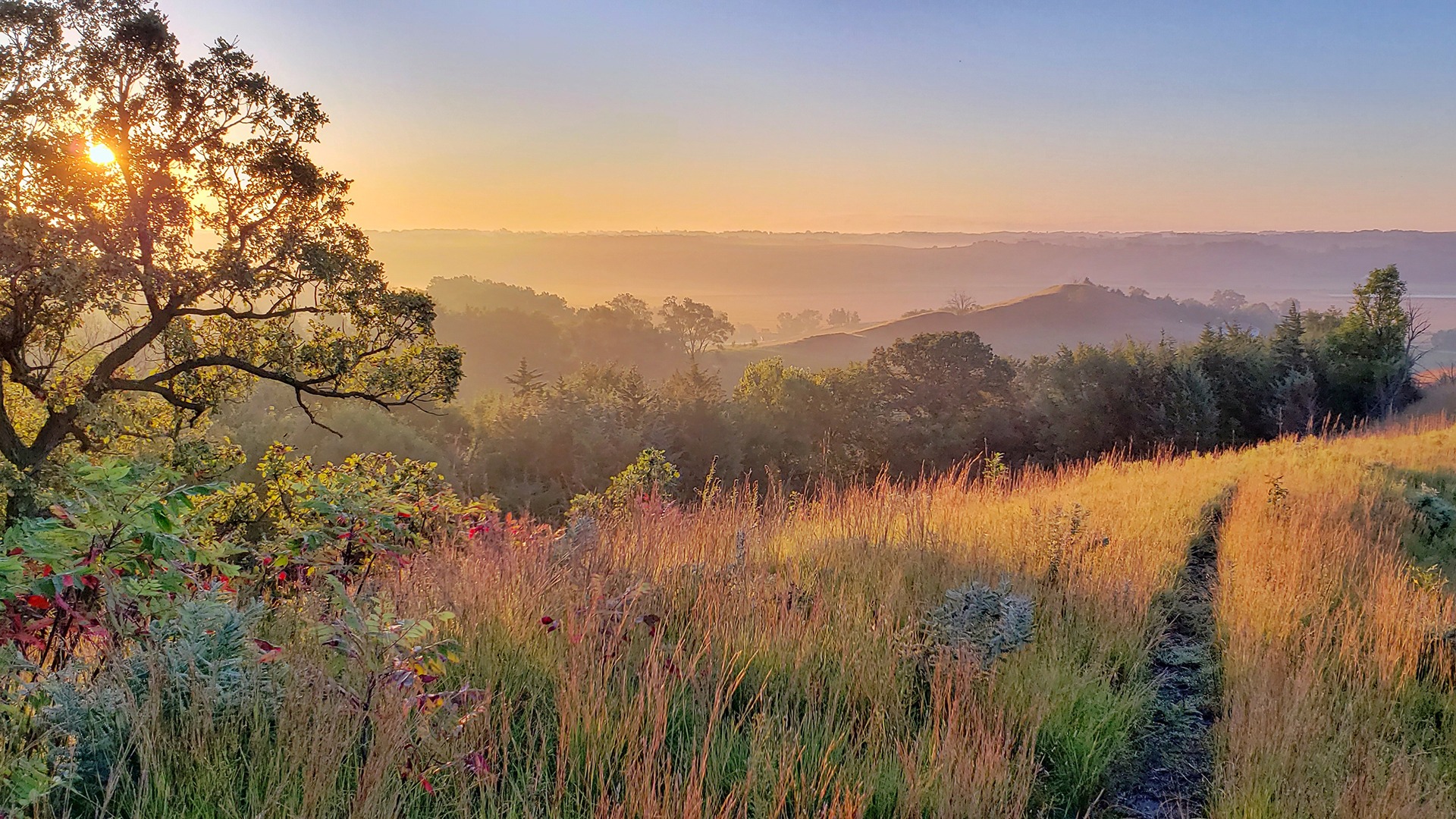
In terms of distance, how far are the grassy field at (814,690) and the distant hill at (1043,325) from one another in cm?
11732

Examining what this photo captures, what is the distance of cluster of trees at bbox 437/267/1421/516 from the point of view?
31969 millimetres

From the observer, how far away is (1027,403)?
122 ft

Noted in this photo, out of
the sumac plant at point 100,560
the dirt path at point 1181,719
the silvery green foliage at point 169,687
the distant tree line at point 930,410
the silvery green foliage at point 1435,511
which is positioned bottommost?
the distant tree line at point 930,410

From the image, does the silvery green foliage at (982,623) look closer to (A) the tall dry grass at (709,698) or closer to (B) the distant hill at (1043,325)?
(A) the tall dry grass at (709,698)

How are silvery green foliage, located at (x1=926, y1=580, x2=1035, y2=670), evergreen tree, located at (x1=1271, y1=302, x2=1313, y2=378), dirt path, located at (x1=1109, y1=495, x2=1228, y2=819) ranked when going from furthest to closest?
evergreen tree, located at (x1=1271, y1=302, x2=1313, y2=378) → silvery green foliage, located at (x1=926, y1=580, x2=1035, y2=670) → dirt path, located at (x1=1109, y1=495, x2=1228, y2=819)

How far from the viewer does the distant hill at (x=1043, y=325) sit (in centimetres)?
13700

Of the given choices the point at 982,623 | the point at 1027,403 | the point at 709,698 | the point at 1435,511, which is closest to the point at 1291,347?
the point at 1027,403

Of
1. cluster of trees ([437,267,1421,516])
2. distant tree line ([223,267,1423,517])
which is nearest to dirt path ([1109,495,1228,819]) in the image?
distant tree line ([223,267,1423,517])

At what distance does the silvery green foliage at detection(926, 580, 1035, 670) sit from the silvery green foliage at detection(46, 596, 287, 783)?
2603 mm

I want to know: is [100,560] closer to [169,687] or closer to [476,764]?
[169,687]

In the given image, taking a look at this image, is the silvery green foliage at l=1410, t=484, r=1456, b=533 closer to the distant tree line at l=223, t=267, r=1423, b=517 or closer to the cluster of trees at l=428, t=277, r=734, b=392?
the distant tree line at l=223, t=267, r=1423, b=517

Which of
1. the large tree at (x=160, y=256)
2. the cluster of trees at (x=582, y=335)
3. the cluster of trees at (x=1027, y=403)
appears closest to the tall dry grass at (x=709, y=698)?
the large tree at (x=160, y=256)

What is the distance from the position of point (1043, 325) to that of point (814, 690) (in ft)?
603

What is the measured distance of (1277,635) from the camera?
3.67m
